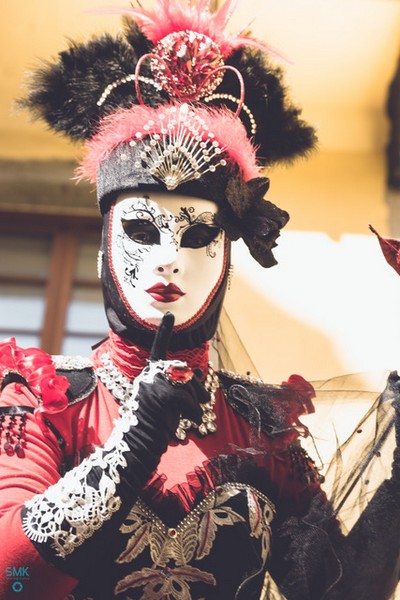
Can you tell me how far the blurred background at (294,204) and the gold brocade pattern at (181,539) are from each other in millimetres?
1150

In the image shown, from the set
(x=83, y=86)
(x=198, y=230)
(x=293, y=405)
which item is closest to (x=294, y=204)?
(x=83, y=86)

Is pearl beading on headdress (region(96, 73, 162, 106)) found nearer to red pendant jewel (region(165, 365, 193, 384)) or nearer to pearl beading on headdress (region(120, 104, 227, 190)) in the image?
pearl beading on headdress (region(120, 104, 227, 190))

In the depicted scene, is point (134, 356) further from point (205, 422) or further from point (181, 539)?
point (181, 539)

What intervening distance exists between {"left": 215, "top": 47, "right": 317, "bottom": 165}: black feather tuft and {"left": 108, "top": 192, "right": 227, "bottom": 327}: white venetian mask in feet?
0.95

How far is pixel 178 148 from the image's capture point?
193 centimetres

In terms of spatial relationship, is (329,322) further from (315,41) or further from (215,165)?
(215,165)

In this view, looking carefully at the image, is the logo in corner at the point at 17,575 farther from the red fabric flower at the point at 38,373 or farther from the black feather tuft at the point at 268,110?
the black feather tuft at the point at 268,110

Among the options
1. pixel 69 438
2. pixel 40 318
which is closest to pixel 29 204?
pixel 40 318

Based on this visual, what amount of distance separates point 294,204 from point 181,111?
1.39 meters

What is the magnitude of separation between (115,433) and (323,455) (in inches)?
14.2

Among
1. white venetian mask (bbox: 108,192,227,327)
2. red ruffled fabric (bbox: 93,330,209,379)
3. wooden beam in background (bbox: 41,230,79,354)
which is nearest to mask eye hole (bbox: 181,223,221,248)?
white venetian mask (bbox: 108,192,227,327)

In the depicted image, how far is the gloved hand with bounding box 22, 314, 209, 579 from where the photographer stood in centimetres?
155

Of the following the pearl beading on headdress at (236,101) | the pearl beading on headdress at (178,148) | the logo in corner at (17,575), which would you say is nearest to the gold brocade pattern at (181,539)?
the logo in corner at (17,575)

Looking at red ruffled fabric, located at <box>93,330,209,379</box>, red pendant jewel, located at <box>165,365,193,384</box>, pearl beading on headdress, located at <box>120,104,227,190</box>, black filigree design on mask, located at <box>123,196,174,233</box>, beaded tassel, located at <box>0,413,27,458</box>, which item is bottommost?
beaded tassel, located at <box>0,413,27,458</box>
